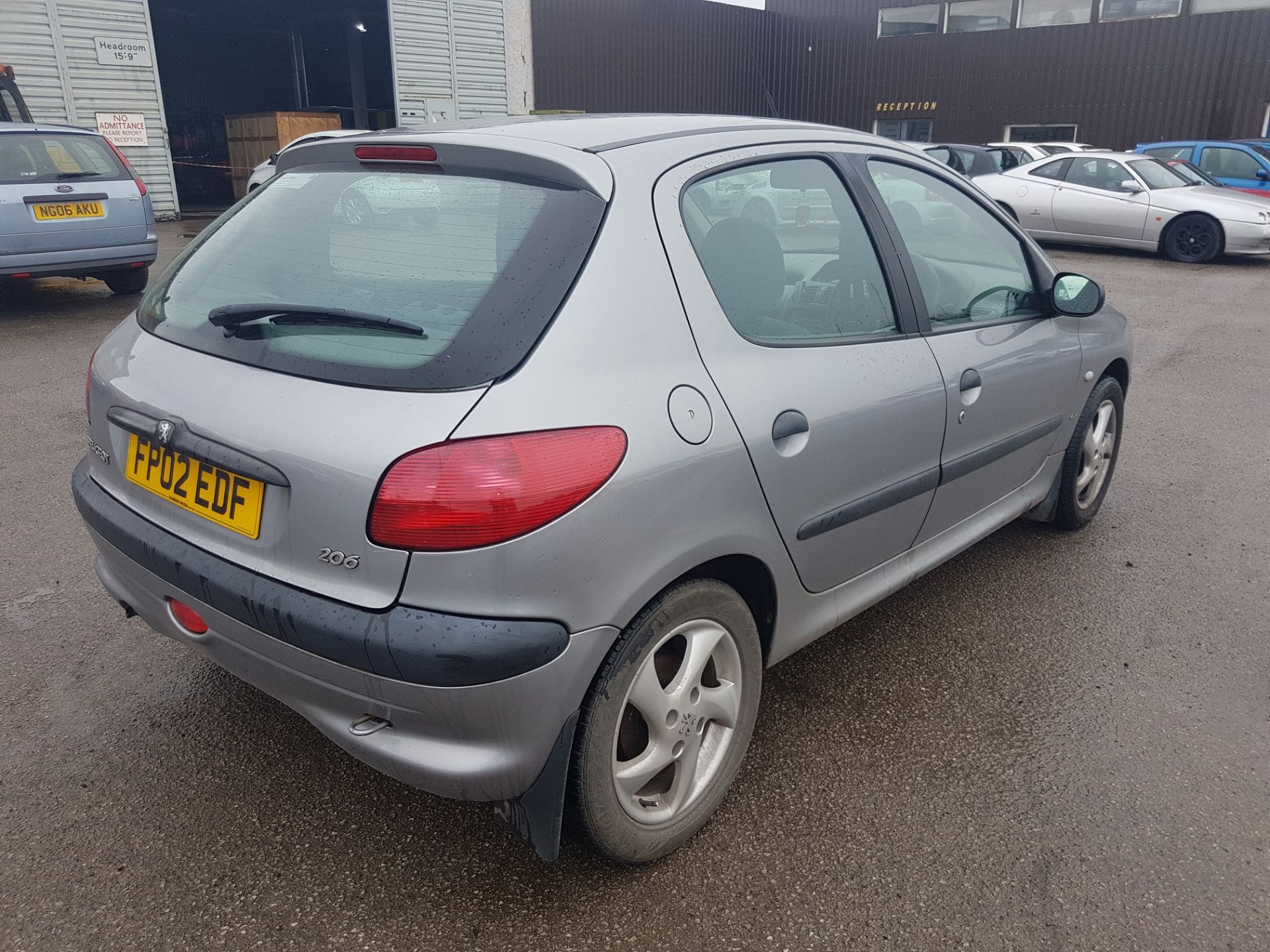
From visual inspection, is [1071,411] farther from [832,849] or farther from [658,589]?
[658,589]

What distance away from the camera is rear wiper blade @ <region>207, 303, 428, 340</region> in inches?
74.5

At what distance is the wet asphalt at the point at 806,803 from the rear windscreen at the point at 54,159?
17.3ft

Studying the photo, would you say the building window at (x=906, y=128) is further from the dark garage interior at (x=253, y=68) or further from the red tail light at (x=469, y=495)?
the red tail light at (x=469, y=495)

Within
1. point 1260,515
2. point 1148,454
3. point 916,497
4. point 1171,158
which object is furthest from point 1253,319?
point 916,497

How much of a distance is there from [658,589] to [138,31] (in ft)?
54.6

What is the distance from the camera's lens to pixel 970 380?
9.27ft

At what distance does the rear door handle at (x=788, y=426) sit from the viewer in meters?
2.15

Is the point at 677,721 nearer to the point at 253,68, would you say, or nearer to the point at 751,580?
the point at 751,580

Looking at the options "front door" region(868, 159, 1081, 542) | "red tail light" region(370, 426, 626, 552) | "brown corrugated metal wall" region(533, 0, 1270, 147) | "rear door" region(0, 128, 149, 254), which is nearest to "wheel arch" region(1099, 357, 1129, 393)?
"front door" region(868, 159, 1081, 542)

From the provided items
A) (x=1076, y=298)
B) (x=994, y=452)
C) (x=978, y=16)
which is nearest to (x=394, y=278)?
(x=994, y=452)

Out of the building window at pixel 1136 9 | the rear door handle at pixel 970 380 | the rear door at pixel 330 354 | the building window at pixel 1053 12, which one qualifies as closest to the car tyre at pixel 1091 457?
the rear door handle at pixel 970 380

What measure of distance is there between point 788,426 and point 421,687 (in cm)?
99

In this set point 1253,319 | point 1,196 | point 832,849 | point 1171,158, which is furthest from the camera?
point 1171,158

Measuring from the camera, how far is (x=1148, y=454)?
199 inches
